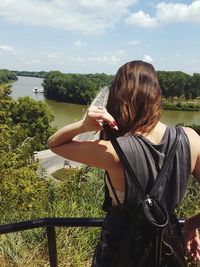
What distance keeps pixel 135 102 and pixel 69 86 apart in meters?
113

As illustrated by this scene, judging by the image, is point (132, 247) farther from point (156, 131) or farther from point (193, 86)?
point (193, 86)

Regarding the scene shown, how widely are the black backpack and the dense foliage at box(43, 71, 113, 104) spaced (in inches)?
3648

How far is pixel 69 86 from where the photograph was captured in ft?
374

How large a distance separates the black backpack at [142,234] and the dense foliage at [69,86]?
92653 mm

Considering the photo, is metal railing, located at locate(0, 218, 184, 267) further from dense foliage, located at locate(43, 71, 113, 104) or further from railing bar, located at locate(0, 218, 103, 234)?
dense foliage, located at locate(43, 71, 113, 104)

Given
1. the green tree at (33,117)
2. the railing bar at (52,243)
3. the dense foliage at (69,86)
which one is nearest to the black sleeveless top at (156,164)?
the railing bar at (52,243)

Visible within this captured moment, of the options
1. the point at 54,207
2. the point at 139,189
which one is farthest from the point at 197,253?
Result: the point at 54,207

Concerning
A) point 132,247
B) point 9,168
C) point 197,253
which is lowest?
point 9,168

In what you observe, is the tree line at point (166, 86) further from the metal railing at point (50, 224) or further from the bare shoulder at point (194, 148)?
the bare shoulder at point (194, 148)

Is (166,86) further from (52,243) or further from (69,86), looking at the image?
(52,243)

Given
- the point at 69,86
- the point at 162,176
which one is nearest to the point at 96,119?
the point at 162,176

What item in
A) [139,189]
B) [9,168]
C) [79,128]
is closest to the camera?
[139,189]

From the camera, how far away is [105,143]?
1.85 m

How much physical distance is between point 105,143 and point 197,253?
796 mm
